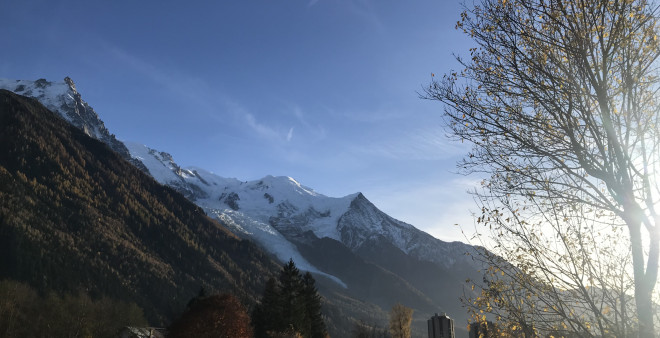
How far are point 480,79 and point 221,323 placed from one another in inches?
1504

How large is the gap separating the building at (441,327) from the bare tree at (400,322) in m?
36.3

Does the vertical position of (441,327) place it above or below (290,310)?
above

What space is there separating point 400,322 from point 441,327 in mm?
37545

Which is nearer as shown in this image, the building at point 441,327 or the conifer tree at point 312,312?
the building at point 441,327

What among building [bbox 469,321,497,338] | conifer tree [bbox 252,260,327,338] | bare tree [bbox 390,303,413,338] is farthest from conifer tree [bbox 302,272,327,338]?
building [bbox 469,321,497,338]

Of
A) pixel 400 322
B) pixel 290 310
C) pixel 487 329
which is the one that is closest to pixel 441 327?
pixel 487 329

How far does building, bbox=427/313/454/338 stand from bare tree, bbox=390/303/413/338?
119 ft

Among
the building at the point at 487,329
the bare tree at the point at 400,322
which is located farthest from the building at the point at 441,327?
the bare tree at the point at 400,322

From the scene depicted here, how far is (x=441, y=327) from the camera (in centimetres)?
2395

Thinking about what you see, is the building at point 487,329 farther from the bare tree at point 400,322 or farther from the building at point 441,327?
the bare tree at point 400,322

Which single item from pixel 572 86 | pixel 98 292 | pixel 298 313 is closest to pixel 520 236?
pixel 572 86

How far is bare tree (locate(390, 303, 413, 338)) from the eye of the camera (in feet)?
194

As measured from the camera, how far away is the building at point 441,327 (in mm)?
23781

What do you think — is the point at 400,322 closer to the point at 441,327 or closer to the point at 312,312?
the point at 312,312
